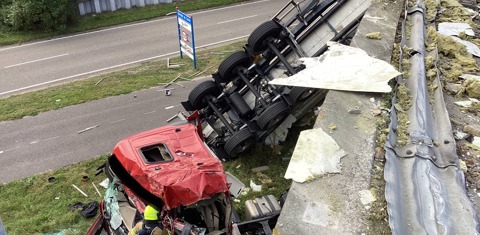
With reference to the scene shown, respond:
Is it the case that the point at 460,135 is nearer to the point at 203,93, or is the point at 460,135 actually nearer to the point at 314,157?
the point at 314,157

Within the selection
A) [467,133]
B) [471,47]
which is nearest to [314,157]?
[467,133]

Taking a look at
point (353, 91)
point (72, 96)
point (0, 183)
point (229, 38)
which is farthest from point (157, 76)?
point (353, 91)

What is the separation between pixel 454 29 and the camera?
746 cm

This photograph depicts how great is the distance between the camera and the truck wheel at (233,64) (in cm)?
853

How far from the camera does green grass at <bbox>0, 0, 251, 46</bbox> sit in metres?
18.2

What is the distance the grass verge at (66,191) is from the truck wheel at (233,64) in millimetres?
1936

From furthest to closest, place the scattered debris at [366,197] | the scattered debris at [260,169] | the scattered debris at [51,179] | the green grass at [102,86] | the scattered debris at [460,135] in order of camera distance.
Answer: the green grass at [102,86], the scattered debris at [260,169], the scattered debris at [51,179], the scattered debris at [460,135], the scattered debris at [366,197]

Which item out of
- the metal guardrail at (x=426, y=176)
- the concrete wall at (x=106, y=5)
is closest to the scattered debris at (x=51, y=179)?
the metal guardrail at (x=426, y=176)

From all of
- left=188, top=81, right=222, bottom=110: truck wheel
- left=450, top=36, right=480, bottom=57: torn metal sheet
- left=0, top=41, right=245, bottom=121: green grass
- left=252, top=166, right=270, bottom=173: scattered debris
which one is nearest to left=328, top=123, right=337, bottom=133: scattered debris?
left=450, top=36, right=480, bottom=57: torn metal sheet

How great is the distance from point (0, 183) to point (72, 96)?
4.35 m

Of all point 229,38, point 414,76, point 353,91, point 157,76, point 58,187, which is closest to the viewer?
point 353,91

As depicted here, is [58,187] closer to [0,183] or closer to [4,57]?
[0,183]

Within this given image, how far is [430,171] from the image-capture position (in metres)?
4.08

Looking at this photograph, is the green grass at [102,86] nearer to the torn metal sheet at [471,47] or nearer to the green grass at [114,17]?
the green grass at [114,17]
